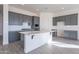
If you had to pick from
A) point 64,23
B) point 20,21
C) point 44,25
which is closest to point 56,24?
point 64,23

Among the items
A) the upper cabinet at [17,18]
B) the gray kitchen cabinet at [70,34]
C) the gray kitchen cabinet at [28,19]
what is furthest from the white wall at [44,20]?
the gray kitchen cabinet at [70,34]

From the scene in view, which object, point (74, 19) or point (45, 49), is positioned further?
point (74, 19)

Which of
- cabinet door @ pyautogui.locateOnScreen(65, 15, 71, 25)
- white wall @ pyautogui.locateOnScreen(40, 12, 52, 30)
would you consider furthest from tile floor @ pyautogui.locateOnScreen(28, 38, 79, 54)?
cabinet door @ pyautogui.locateOnScreen(65, 15, 71, 25)

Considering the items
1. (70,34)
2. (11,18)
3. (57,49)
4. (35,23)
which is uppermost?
(11,18)

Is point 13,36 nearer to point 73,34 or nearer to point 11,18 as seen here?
point 11,18

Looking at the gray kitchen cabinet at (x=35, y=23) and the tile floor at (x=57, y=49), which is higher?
the gray kitchen cabinet at (x=35, y=23)

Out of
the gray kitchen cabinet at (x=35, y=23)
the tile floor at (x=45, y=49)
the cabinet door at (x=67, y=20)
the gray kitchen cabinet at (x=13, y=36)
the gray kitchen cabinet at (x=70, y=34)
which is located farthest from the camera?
the gray kitchen cabinet at (x=35, y=23)

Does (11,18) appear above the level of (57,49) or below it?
above

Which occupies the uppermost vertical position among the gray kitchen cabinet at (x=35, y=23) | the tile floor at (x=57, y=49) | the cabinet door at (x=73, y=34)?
the gray kitchen cabinet at (x=35, y=23)

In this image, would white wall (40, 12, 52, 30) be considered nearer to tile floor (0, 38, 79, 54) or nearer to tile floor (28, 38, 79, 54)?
tile floor (28, 38, 79, 54)

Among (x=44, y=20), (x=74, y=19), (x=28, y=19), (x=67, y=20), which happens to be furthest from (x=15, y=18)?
(x=74, y=19)

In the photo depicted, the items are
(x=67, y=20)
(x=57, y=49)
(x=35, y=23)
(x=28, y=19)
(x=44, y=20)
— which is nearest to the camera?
(x=57, y=49)

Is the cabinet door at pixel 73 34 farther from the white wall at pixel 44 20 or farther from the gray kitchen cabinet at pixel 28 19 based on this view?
the gray kitchen cabinet at pixel 28 19
